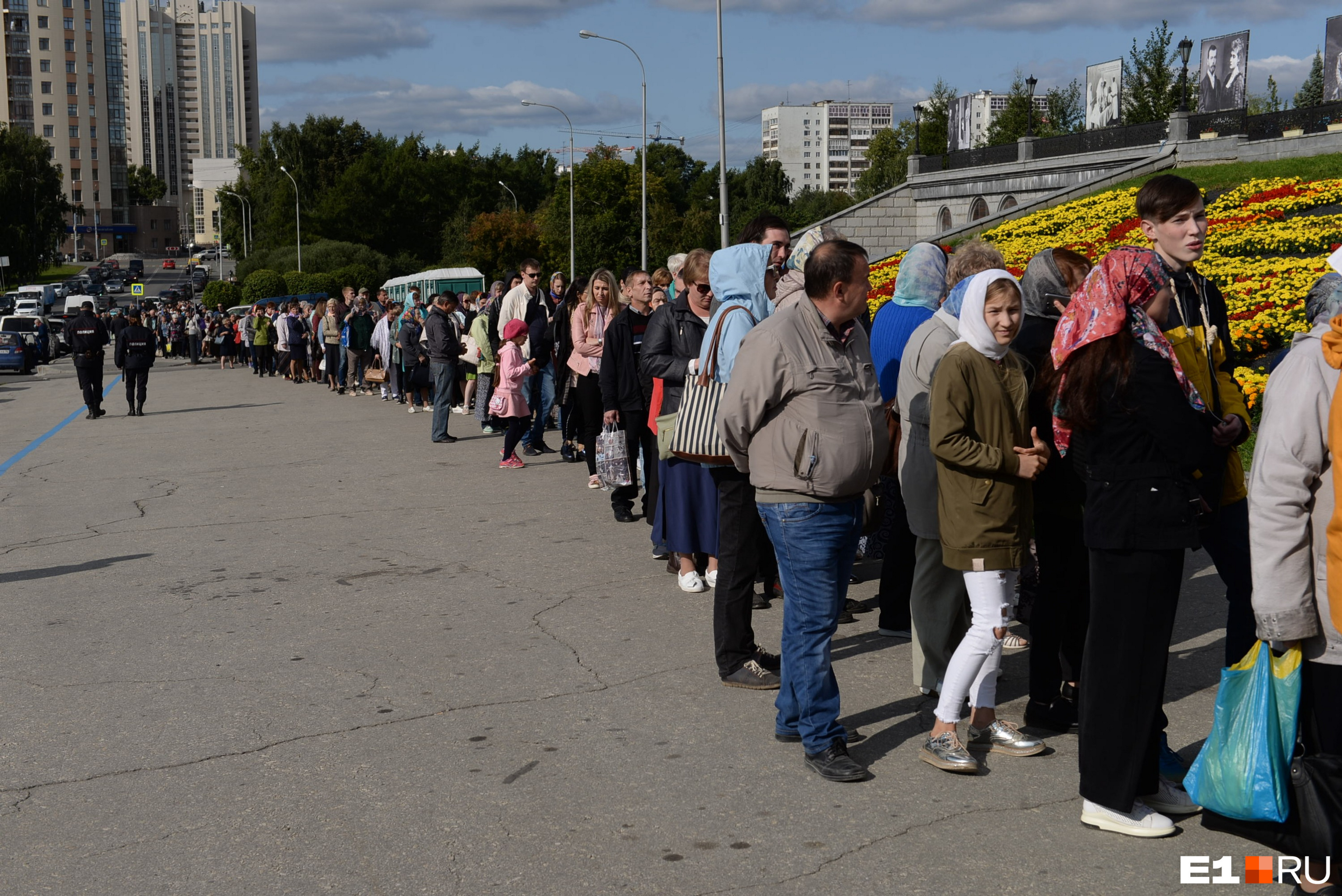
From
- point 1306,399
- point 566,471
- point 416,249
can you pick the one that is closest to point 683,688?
point 1306,399

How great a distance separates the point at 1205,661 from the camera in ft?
19.2

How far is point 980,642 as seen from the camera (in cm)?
457

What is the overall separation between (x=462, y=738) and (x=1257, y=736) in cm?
280

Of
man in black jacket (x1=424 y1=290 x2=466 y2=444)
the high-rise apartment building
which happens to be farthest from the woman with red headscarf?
the high-rise apartment building

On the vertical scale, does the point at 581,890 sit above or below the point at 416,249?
below

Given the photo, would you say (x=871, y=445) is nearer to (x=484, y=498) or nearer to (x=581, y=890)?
(x=581, y=890)

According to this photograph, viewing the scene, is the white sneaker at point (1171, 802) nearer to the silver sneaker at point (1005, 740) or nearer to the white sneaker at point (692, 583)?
the silver sneaker at point (1005, 740)

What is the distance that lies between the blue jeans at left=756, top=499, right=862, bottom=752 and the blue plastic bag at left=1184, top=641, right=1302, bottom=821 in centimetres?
132

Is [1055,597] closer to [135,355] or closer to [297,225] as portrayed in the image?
[135,355]

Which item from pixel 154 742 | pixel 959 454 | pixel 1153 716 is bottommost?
pixel 154 742

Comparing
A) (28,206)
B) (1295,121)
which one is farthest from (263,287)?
(1295,121)

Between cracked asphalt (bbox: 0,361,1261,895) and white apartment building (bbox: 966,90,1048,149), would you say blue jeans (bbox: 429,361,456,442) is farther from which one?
white apartment building (bbox: 966,90,1048,149)

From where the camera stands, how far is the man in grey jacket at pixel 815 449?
14.9 feet

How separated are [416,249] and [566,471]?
3632 inches
